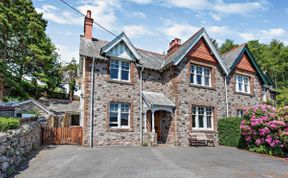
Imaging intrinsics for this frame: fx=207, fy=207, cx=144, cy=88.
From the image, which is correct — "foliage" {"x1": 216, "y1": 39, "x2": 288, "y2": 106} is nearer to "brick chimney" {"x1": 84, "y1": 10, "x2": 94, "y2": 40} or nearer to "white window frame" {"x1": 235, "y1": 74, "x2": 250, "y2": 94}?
"white window frame" {"x1": 235, "y1": 74, "x2": 250, "y2": 94}

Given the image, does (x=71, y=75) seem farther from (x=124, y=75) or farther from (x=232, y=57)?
(x=232, y=57)

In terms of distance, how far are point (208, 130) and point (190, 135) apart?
6.88ft

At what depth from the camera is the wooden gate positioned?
15.3m

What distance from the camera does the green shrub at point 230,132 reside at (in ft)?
53.6

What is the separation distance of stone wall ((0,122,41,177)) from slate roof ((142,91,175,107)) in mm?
8253

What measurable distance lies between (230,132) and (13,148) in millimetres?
15109

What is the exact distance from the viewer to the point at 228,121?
1711 centimetres

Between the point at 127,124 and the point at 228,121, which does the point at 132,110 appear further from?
the point at 228,121

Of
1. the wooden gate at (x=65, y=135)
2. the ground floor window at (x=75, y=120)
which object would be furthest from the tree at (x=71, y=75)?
the wooden gate at (x=65, y=135)

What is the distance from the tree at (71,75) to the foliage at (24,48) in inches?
384

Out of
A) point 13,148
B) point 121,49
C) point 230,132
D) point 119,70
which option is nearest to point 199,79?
point 230,132

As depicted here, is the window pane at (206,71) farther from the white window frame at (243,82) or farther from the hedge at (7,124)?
the hedge at (7,124)

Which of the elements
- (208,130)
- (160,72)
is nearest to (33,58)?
(160,72)

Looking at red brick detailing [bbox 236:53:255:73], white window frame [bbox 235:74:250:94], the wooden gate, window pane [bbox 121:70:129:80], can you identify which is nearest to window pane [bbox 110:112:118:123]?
the wooden gate
